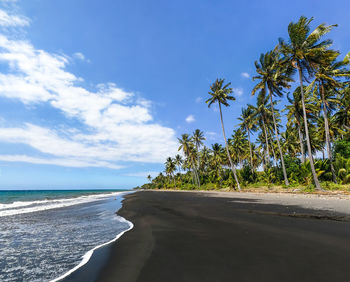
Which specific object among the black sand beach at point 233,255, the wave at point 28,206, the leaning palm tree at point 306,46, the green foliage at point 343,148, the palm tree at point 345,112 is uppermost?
the leaning palm tree at point 306,46

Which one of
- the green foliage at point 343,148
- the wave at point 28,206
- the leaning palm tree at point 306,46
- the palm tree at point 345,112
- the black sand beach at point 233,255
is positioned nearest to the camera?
the black sand beach at point 233,255

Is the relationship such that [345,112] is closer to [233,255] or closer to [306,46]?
[306,46]

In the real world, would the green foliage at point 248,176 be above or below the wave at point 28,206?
above

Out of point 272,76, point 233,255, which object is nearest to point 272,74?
point 272,76

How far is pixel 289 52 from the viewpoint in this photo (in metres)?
19.7

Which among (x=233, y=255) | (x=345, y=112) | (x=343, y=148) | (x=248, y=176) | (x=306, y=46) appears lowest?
(x=233, y=255)

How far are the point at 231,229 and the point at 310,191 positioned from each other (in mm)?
17318

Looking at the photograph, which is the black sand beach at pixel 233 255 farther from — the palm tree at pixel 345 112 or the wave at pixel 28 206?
the palm tree at pixel 345 112

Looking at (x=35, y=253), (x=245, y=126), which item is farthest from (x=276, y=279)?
(x=245, y=126)

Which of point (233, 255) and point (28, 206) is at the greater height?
point (233, 255)

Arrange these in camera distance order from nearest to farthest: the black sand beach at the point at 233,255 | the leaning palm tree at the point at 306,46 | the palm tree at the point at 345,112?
the black sand beach at the point at 233,255 → the leaning palm tree at the point at 306,46 → the palm tree at the point at 345,112

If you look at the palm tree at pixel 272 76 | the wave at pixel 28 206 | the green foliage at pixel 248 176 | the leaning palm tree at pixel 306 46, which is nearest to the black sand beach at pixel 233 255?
the wave at pixel 28 206

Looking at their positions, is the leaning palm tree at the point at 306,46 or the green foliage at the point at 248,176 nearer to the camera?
the leaning palm tree at the point at 306,46

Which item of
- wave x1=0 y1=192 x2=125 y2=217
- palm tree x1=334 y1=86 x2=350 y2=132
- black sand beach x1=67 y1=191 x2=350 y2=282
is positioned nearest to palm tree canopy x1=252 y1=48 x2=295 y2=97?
palm tree x1=334 y1=86 x2=350 y2=132
